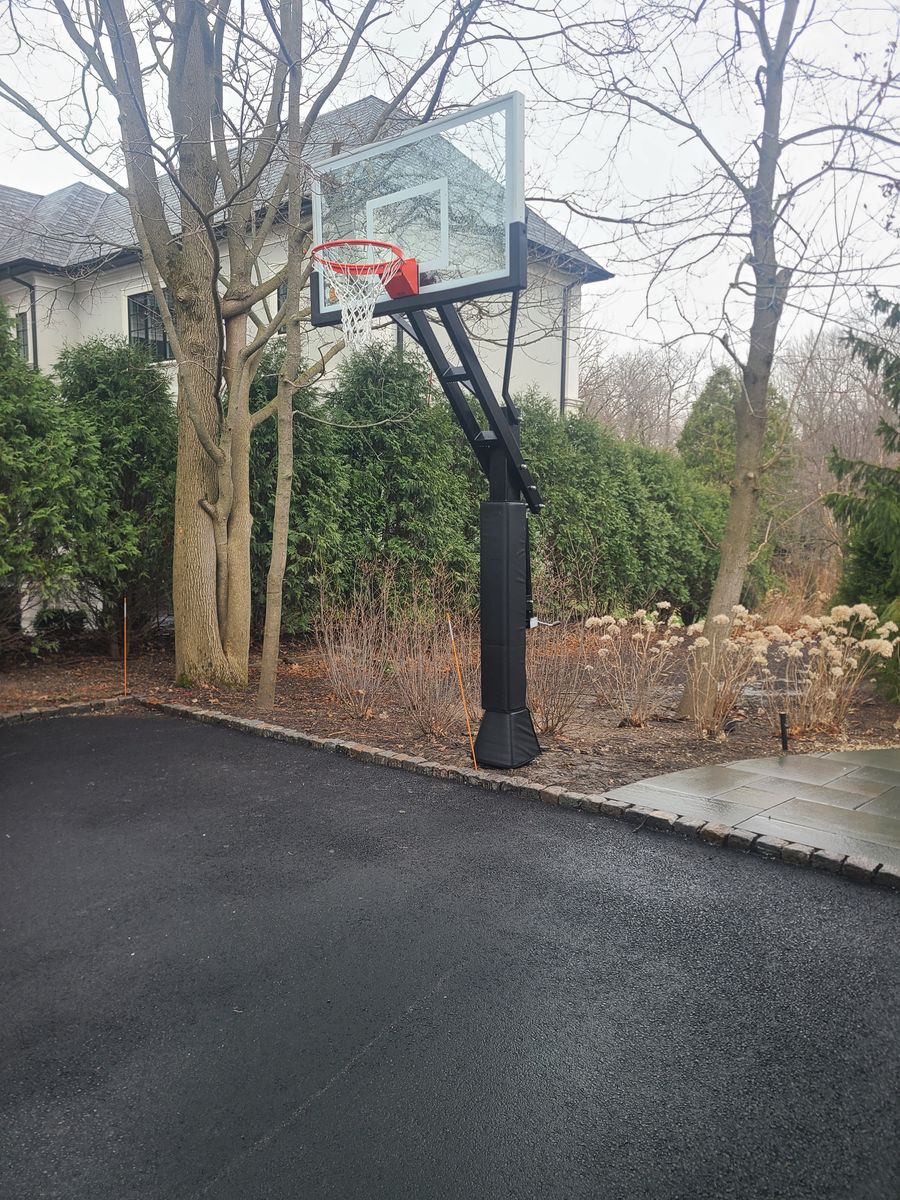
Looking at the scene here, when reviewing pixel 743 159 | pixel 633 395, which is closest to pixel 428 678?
pixel 743 159

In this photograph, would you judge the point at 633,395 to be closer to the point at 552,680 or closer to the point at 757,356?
the point at 757,356

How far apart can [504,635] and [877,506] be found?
15.4 ft

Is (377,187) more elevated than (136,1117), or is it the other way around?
(377,187)

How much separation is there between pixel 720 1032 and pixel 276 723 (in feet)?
16.4

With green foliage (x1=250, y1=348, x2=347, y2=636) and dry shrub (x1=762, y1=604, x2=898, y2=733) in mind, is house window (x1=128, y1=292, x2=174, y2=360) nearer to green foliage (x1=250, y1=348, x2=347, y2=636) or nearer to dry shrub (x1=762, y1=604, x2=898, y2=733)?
green foliage (x1=250, y1=348, x2=347, y2=636)

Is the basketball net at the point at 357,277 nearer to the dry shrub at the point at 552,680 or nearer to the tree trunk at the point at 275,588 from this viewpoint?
the tree trunk at the point at 275,588

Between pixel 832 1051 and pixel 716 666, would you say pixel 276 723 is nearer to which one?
pixel 716 666

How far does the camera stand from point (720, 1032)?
9.32ft

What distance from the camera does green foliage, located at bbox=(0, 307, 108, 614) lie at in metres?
8.02

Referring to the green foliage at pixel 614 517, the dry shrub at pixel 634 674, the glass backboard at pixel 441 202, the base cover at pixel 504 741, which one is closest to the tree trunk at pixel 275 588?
the glass backboard at pixel 441 202

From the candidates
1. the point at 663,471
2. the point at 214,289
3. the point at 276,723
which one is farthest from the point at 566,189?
the point at 663,471

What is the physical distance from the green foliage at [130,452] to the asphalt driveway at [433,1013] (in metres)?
4.89

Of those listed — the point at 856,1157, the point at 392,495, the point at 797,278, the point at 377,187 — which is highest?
the point at 377,187

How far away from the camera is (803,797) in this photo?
5207 millimetres
